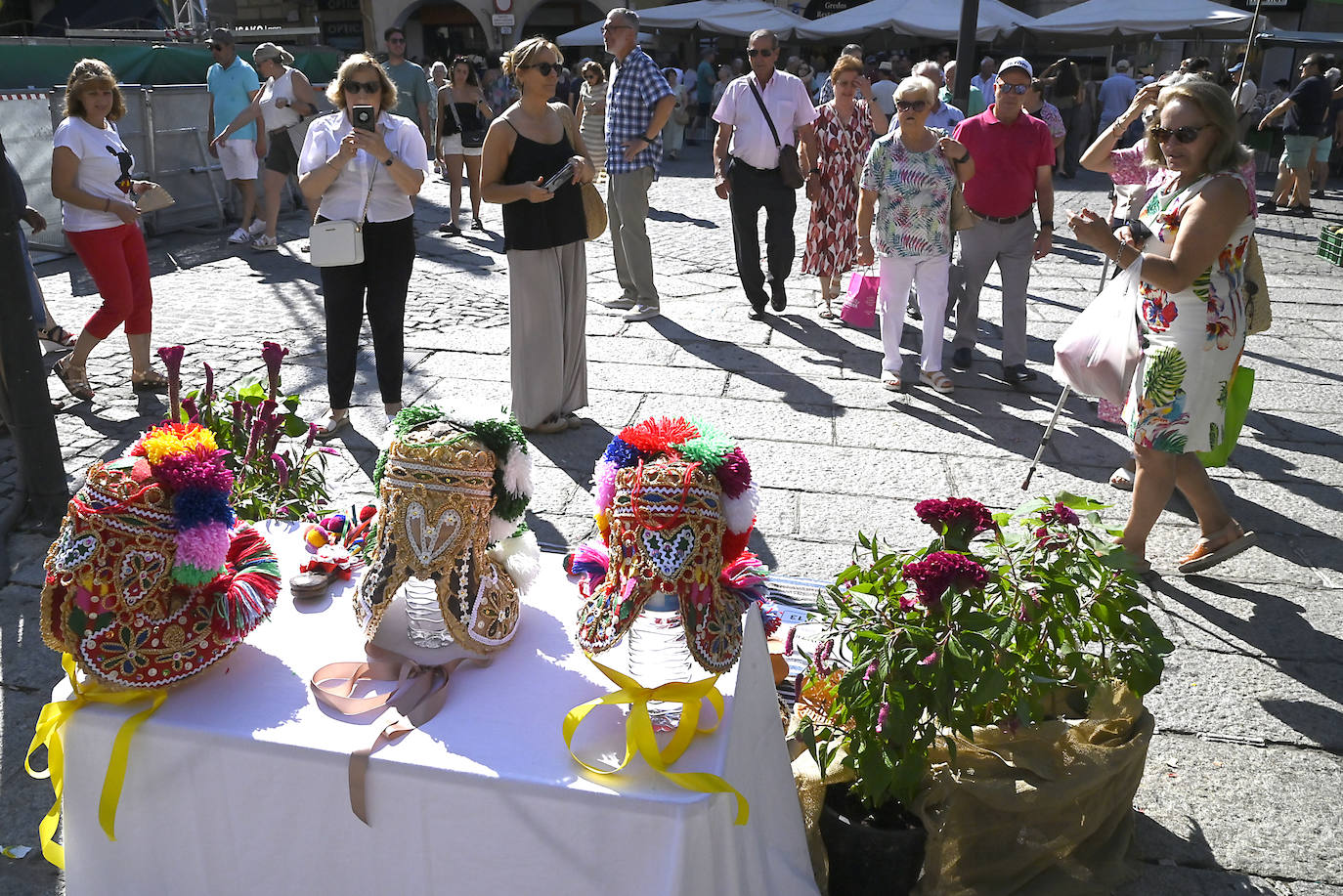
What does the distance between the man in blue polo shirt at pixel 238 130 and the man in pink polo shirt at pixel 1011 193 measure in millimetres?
6921

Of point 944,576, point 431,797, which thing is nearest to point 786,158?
point 944,576

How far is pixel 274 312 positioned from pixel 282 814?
21.0ft

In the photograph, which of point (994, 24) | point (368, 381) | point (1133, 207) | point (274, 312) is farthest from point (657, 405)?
point (994, 24)

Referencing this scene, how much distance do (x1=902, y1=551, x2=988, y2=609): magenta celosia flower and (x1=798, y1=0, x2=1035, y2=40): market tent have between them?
16.3 meters

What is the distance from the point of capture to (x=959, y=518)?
2340 mm

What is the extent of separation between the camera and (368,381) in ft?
20.4

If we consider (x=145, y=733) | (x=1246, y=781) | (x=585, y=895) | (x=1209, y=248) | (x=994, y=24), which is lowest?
(x=1246, y=781)

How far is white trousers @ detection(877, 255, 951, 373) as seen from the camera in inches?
238

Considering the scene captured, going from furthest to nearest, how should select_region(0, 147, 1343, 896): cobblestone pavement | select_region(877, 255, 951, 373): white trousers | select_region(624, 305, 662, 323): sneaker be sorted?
select_region(624, 305, 662, 323): sneaker → select_region(877, 255, 951, 373): white trousers → select_region(0, 147, 1343, 896): cobblestone pavement

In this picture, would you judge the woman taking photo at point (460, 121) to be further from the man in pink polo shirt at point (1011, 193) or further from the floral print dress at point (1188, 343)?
the floral print dress at point (1188, 343)

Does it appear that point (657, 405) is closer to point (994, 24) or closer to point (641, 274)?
point (641, 274)

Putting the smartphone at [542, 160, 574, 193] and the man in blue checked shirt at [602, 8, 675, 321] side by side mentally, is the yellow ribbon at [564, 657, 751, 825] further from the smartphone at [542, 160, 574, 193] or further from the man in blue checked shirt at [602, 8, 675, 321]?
the man in blue checked shirt at [602, 8, 675, 321]

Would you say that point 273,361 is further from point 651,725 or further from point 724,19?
point 724,19

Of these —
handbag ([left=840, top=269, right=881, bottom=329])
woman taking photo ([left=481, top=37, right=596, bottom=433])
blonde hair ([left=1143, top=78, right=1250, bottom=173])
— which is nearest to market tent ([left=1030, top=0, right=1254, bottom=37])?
handbag ([left=840, top=269, right=881, bottom=329])
